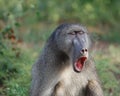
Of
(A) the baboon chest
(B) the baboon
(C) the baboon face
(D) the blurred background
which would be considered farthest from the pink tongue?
(D) the blurred background

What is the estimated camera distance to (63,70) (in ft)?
21.1

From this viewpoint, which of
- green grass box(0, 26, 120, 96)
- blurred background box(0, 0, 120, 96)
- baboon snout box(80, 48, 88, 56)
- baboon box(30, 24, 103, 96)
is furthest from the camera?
blurred background box(0, 0, 120, 96)

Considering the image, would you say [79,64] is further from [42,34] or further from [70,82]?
[42,34]

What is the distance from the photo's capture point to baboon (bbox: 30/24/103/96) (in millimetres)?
6348

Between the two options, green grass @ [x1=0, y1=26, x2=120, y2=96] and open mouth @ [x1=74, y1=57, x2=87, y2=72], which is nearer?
open mouth @ [x1=74, y1=57, x2=87, y2=72]

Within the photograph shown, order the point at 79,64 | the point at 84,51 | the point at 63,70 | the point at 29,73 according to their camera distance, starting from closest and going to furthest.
Result: the point at 84,51 → the point at 79,64 → the point at 63,70 → the point at 29,73

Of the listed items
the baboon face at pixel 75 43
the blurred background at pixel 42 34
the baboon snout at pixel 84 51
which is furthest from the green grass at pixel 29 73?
the baboon snout at pixel 84 51

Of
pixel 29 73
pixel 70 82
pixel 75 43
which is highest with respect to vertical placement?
pixel 29 73

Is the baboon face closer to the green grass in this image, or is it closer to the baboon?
the baboon

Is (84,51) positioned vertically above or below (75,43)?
below

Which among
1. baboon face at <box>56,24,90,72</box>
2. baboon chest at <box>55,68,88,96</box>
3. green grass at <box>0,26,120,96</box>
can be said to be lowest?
baboon chest at <box>55,68,88,96</box>

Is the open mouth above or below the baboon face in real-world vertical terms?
below

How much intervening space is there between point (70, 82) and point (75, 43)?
0.49 metres

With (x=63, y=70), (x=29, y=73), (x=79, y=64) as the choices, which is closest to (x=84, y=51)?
(x=79, y=64)
